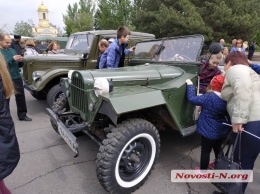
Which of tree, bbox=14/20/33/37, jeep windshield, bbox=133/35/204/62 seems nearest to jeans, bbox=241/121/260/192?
jeep windshield, bbox=133/35/204/62

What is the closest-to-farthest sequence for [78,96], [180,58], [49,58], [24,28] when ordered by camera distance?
[78,96] < [180,58] < [49,58] < [24,28]

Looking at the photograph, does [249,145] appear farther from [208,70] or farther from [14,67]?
[14,67]

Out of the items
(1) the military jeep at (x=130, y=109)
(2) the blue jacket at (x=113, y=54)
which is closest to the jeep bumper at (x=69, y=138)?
(1) the military jeep at (x=130, y=109)

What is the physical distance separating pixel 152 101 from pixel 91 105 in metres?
0.72

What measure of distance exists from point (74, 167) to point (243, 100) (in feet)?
7.51

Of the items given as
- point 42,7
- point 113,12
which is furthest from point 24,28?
point 113,12

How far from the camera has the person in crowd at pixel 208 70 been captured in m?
3.18

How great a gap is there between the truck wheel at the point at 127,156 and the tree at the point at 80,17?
28.6 m

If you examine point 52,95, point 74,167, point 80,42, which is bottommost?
point 74,167

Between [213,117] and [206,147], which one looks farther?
[206,147]

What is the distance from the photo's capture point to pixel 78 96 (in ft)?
9.76

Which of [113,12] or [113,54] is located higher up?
→ [113,12]

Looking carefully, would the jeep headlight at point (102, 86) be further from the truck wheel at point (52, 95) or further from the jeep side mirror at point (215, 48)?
the truck wheel at point (52, 95)

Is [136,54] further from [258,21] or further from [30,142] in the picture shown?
[258,21]
